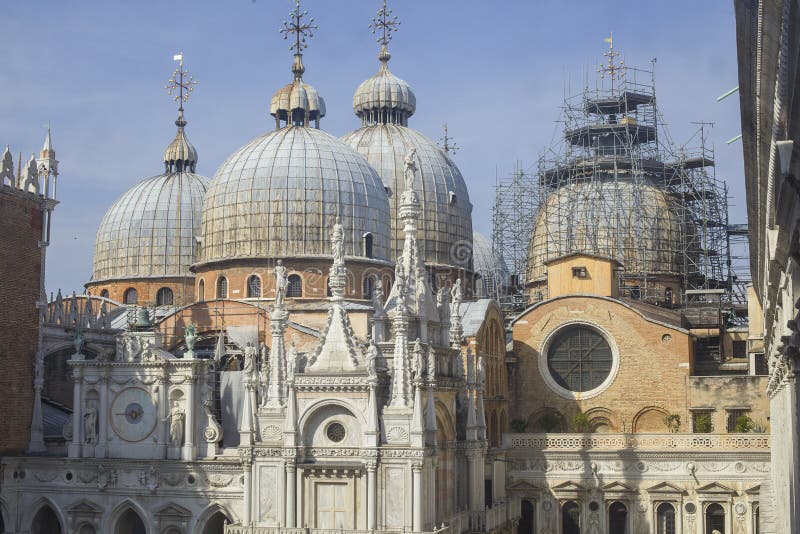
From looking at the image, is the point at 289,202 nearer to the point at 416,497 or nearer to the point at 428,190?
the point at 428,190

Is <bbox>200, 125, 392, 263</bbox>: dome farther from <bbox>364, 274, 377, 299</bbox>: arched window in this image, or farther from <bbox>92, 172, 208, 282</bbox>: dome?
<bbox>92, 172, 208, 282</bbox>: dome

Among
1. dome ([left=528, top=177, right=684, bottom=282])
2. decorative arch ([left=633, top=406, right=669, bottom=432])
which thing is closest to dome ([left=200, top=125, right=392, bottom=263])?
dome ([left=528, top=177, right=684, bottom=282])

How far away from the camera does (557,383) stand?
47375 millimetres

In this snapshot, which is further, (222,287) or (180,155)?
(180,155)

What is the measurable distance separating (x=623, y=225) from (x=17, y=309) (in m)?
28.4

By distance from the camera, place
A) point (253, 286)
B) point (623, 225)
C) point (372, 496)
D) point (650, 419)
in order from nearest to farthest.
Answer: point (372, 496) < point (650, 419) < point (253, 286) < point (623, 225)

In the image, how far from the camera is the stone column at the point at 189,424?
1420 inches

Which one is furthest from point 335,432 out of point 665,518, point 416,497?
point 665,518

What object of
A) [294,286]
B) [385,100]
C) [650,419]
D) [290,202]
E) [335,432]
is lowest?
[335,432]

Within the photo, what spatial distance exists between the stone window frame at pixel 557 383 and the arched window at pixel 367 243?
25.9 feet

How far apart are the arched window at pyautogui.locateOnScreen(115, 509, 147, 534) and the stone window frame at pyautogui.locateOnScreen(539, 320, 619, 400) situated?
16.6 metres

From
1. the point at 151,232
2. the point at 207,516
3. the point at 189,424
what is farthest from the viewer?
the point at 151,232

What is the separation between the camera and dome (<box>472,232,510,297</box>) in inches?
2445

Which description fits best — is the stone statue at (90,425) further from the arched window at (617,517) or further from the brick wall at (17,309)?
the arched window at (617,517)
